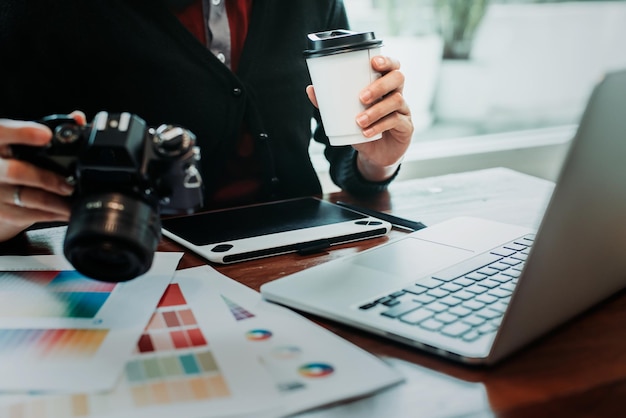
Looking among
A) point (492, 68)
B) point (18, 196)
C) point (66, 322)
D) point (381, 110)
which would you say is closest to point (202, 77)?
point (381, 110)

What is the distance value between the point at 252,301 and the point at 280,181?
605mm

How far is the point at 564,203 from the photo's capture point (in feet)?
1.52

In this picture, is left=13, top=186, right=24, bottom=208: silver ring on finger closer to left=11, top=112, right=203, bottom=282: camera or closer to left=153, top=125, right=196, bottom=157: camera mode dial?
left=11, top=112, right=203, bottom=282: camera

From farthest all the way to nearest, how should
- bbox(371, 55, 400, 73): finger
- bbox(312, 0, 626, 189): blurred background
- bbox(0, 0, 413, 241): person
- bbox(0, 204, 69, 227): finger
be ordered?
1. bbox(312, 0, 626, 189): blurred background
2. bbox(0, 0, 413, 241): person
3. bbox(371, 55, 400, 73): finger
4. bbox(0, 204, 69, 227): finger

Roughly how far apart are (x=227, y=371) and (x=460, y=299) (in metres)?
0.22

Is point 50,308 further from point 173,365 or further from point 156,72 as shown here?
point 156,72

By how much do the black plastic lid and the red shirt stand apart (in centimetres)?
40

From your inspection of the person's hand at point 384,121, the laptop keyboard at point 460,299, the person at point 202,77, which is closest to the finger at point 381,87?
the person's hand at point 384,121

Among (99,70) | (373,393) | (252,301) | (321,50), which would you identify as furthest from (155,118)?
(373,393)

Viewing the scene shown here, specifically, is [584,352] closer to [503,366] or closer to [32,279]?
[503,366]

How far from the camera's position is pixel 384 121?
2.88ft

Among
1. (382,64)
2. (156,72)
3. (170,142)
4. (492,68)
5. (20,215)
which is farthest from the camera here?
(492,68)

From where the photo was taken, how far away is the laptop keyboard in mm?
542

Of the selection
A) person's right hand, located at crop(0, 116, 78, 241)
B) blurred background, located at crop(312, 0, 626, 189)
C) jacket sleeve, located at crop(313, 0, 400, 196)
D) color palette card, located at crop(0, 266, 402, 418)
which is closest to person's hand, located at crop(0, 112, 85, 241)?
person's right hand, located at crop(0, 116, 78, 241)
